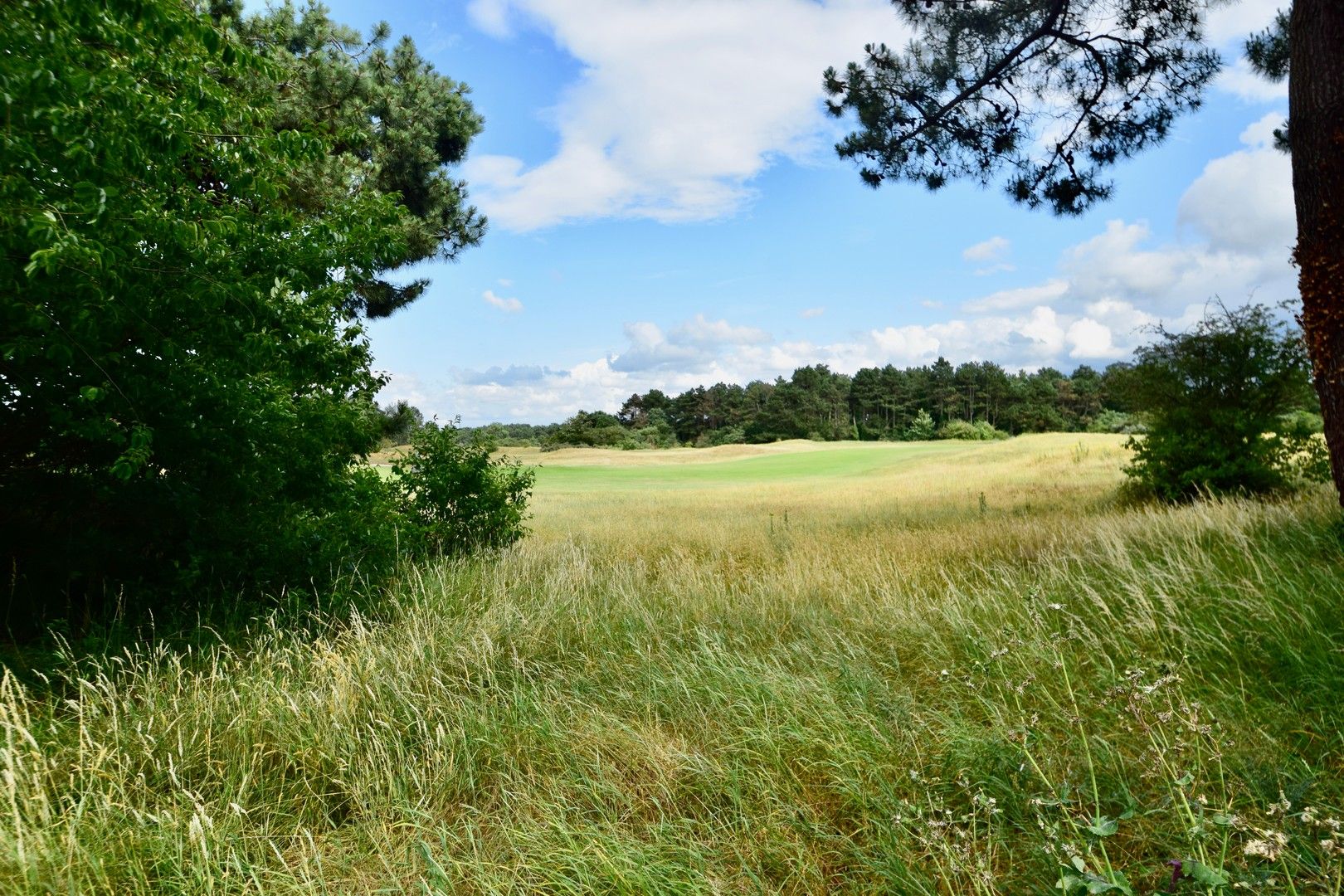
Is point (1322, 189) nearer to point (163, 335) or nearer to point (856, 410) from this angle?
point (163, 335)

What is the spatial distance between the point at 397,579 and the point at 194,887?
Result: 4.13 metres

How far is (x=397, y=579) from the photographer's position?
655 cm

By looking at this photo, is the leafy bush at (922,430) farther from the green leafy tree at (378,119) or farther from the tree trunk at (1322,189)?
the tree trunk at (1322,189)

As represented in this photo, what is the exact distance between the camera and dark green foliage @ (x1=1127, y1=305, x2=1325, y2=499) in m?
10.8

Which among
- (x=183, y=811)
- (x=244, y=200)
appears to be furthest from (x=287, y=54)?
(x=183, y=811)

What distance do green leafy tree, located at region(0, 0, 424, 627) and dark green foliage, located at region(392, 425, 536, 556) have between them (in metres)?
1.68

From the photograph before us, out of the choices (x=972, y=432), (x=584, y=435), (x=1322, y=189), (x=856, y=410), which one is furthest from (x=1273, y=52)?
(x=856, y=410)

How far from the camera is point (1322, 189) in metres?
5.79

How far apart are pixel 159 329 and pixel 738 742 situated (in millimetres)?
4882

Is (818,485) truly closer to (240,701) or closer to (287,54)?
(287,54)

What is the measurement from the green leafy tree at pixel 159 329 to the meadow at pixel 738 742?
115cm

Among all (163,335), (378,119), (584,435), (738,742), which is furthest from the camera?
(584,435)

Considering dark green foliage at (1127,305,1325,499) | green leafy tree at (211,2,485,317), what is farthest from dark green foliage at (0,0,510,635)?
dark green foliage at (1127,305,1325,499)

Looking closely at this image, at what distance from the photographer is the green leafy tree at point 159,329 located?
3.55 meters
